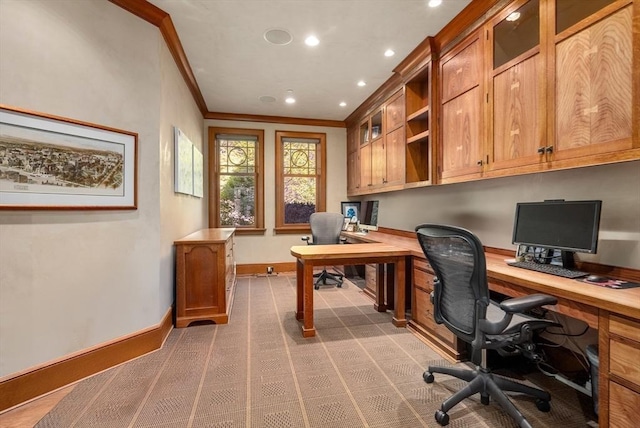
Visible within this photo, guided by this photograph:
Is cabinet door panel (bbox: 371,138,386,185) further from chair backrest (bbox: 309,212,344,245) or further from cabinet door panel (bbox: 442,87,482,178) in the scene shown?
cabinet door panel (bbox: 442,87,482,178)

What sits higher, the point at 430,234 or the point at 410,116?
the point at 410,116

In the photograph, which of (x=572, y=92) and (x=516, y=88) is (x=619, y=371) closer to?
(x=572, y=92)

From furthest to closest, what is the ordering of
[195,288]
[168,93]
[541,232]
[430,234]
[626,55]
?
[195,288], [168,93], [541,232], [430,234], [626,55]

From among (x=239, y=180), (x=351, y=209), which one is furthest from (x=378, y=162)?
(x=239, y=180)

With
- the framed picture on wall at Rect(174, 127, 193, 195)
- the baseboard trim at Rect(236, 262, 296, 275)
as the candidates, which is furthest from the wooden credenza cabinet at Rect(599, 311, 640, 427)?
the baseboard trim at Rect(236, 262, 296, 275)

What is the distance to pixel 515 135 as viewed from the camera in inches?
84.7

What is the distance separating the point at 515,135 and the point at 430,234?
42.7 inches

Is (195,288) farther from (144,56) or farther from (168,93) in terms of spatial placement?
(144,56)

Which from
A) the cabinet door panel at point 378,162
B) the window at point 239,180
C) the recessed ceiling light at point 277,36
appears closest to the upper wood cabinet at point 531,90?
the cabinet door panel at point 378,162

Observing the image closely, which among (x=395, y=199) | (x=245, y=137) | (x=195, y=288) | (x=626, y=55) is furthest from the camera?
(x=245, y=137)

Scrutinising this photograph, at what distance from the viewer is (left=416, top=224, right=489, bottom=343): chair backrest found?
1592 millimetres

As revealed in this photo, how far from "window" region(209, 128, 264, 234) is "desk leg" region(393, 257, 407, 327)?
3.15 m

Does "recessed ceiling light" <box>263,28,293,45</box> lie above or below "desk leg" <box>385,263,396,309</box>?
above

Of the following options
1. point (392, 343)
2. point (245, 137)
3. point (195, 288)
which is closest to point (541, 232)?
point (392, 343)
